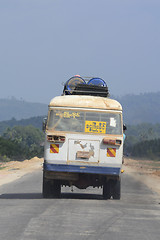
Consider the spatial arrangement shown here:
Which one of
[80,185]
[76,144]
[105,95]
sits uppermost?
[105,95]

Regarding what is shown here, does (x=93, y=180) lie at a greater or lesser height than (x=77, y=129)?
lesser

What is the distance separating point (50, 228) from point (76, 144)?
6.35 metres

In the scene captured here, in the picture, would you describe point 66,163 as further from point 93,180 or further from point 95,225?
point 95,225

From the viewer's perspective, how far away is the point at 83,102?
1777 cm

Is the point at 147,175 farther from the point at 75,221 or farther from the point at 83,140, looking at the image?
the point at 75,221

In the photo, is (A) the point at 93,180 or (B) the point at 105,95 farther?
(B) the point at 105,95

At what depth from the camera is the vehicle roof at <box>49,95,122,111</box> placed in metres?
17.6

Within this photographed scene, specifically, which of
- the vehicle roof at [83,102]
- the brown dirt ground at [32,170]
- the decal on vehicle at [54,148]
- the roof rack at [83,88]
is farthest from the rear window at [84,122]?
the brown dirt ground at [32,170]

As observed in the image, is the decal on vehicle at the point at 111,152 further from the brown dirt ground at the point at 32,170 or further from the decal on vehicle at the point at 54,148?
the brown dirt ground at the point at 32,170

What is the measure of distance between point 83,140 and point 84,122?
622mm

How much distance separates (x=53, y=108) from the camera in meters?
17.6

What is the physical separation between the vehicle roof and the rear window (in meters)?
0.19

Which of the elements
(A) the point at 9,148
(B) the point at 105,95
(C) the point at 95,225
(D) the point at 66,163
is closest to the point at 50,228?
(C) the point at 95,225

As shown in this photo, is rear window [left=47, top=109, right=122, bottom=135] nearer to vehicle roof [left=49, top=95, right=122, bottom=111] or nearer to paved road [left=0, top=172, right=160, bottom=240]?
vehicle roof [left=49, top=95, right=122, bottom=111]
